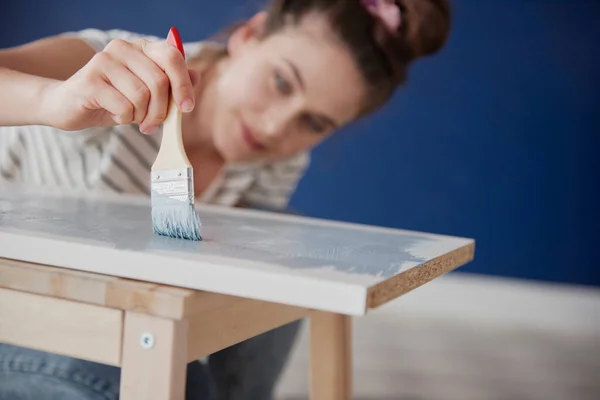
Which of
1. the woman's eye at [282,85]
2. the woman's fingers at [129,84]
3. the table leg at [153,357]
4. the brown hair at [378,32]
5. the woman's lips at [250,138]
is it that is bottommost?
the table leg at [153,357]

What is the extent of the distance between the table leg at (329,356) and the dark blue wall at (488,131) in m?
1.00

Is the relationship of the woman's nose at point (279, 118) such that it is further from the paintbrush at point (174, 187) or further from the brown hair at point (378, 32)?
the paintbrush at point (174, 187)

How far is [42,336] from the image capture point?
1.81 ft

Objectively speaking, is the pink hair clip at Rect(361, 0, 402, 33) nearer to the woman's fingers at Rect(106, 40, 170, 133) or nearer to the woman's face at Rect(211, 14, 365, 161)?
the woman's face at Rect(211, 14, 365, 161)

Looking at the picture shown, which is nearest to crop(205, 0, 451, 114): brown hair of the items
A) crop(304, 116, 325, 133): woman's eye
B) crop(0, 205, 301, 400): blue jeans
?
crop(304, 116, 325, 133): woman's eye

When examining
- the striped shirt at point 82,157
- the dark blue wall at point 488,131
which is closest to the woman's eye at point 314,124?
the dark blue wall at point 488,131

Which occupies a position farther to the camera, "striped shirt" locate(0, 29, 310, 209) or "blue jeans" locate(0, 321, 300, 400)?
"striped shirt" locate(0, 29, 310, 209)

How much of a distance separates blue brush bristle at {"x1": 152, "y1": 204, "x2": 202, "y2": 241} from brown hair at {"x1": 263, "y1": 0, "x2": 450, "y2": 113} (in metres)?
0.88

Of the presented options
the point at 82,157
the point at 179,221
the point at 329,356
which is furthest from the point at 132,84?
the point at 82,157

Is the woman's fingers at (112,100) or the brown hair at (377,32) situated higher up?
the brown hair at (377,32)

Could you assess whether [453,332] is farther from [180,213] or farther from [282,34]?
[180,213]

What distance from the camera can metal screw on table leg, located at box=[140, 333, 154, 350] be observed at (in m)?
0.51

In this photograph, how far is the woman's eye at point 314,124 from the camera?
1.49 m

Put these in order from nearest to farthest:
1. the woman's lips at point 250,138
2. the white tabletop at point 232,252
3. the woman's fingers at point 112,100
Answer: the white tabletop at point 232,252 → the woman's fingers at point 112,100 → the woman's lips at point 250,138
